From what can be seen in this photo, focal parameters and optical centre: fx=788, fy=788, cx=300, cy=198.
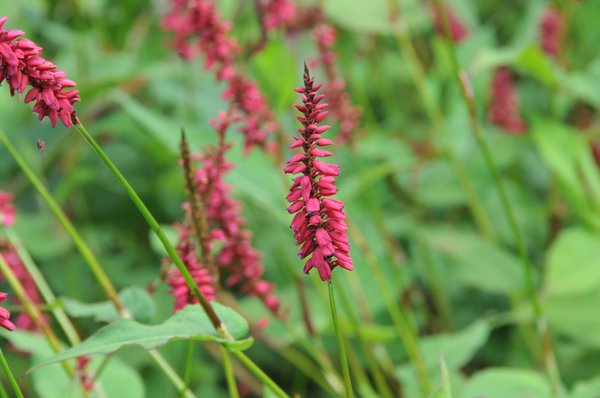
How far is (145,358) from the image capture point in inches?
67.0

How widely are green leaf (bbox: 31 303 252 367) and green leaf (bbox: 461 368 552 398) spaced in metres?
0.61

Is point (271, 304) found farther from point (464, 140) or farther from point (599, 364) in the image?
point (464, 140)

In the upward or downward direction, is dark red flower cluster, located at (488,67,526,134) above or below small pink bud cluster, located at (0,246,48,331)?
above

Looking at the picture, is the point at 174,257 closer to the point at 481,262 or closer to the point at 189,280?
the point at 189,280

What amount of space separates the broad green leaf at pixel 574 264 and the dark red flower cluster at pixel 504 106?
1.70 feet

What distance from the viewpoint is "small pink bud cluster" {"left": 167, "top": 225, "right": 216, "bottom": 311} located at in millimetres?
890

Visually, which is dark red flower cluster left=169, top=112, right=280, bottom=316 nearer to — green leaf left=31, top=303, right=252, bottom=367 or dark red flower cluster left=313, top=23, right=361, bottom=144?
green leaf left=31, top=303, right=252, bottom=367

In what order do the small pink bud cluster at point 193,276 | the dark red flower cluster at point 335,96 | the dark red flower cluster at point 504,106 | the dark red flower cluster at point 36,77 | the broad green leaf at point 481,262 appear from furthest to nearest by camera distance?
the dark red flower cluster at point 504,106 < the broad green leaf at point 481,262 < the dark red flower cluster at point 335,96 < the small pink bud cluster at point 193,276 < the dark red flower cluster at point 36,77

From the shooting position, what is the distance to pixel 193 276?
2.90 feet

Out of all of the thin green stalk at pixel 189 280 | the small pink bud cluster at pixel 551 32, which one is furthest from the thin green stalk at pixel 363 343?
the small pink bud cluster at pixel 551 32

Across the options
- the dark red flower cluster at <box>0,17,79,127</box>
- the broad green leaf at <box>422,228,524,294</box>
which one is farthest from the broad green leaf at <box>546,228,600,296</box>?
the dark red flower cluster at <box>0,17,79,127</box>

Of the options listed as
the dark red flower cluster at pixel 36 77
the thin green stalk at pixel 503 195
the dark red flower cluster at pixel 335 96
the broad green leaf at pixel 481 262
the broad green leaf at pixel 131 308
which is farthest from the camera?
the broad green leaf at pixel 481 262

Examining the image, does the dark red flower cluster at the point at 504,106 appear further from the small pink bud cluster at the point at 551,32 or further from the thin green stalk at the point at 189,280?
the thin green stalk at the point at 189,280

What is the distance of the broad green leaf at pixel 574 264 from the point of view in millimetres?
1577
